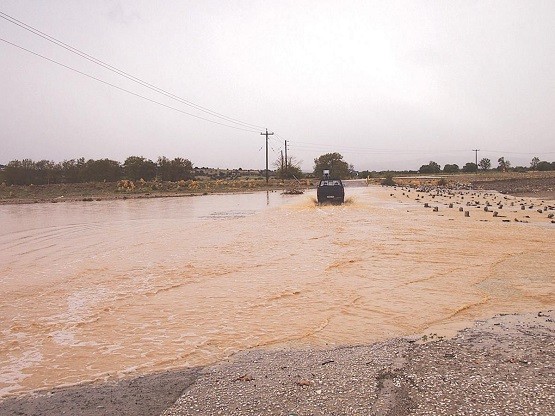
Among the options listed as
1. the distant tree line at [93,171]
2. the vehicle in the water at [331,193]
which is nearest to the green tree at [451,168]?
the distant tree line at [93,171]

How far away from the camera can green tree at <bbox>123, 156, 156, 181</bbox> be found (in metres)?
85.1

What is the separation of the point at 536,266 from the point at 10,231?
2128cm

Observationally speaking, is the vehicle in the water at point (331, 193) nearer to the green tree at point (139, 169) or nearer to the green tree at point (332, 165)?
the green tree at point (139, 169)

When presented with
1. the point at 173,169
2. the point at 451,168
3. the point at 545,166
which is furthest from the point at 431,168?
the point at 173,169

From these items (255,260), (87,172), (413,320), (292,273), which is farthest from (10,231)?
(87,172)

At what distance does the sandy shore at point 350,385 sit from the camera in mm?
4211

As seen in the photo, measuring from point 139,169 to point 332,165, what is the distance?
45426mm

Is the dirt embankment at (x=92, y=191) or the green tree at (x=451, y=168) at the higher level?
the green tree at (x=451, y=168)

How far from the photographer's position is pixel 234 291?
372 inches

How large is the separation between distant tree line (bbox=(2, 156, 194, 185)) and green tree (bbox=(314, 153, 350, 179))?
34.1 meters

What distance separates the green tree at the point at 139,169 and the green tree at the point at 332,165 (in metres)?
39.9

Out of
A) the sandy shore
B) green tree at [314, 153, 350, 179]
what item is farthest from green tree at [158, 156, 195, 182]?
the sandy shore

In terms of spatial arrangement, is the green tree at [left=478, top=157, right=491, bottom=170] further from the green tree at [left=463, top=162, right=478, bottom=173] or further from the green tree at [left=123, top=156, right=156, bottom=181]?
the green tree at [left=123, top=156, right=156, bottom=181]

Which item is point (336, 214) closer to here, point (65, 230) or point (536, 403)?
point (65, 230)
